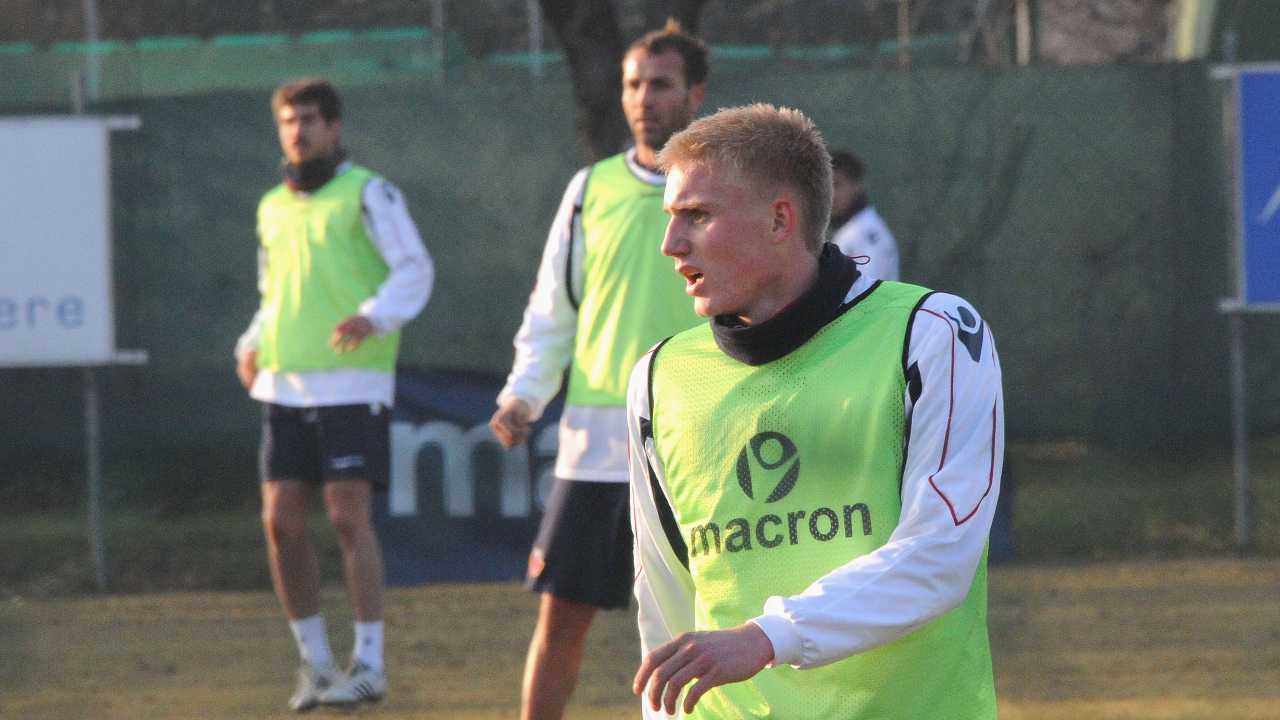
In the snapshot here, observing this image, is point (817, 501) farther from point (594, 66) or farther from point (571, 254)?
point (594, 66)

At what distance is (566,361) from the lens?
569cm

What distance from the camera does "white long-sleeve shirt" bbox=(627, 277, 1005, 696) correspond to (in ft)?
9.53

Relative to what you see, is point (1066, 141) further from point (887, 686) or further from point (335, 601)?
point (887, 686)

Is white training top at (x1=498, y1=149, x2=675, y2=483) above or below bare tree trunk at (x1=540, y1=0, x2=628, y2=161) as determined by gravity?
below

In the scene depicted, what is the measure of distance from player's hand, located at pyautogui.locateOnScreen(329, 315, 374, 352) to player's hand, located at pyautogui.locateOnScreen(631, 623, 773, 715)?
14.0 ft

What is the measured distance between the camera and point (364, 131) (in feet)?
33.4

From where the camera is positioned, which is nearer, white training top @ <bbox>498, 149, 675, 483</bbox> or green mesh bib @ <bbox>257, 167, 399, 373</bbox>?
white training top @ <bbox>498, 149, 675, 483</bbox>

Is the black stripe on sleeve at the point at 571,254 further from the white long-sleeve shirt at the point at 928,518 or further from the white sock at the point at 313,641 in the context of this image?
the white long-sleeve shirt at the point at 928,518

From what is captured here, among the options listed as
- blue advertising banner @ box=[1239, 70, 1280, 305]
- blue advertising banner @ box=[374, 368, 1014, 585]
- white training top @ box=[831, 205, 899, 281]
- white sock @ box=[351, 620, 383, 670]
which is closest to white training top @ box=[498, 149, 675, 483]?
white sock @ box=[351, 620, 383, 670]

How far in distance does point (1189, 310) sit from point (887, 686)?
24.9 ft

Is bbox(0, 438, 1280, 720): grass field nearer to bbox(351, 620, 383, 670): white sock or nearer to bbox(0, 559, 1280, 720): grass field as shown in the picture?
bbox(0, 559, 1280, 720): grass field

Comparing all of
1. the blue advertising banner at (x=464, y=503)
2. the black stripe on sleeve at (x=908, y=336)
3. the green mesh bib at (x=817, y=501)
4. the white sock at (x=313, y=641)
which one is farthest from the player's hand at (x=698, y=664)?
the blue advertising banner at (x=464, y=503)

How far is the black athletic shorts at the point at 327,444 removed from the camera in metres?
7.06

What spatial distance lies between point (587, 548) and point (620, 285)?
71cm
